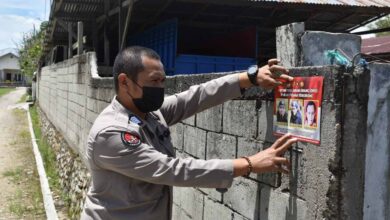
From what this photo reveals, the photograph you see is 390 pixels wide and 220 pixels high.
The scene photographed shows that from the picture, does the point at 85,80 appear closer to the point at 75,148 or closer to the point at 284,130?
the point at 75,148

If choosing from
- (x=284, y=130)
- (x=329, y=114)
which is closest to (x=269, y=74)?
(x=284, y=130)

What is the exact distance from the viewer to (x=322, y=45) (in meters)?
2.58

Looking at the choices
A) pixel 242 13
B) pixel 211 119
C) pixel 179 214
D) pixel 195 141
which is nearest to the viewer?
pixel 211 119

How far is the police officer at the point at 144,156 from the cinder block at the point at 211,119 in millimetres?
647

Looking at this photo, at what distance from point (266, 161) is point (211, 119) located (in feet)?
4.48

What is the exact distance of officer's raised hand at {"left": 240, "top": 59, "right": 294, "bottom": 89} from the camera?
2.57 meters

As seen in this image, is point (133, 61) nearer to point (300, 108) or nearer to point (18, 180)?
point (300, 108)

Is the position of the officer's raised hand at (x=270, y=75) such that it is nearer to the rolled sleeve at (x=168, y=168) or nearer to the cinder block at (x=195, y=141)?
the rolled sleeve at (x=168, y=168)

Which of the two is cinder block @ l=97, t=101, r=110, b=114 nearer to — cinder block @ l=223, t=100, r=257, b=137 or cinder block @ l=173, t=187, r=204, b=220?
cinder block @ l=173, t=187, r=204, b=220

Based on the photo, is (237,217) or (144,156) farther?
(237,217)

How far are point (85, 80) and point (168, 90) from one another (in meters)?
4.93

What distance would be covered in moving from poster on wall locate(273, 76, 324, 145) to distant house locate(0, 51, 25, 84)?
320 ft

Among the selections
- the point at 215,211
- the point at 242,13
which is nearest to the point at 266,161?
the point at 215,211

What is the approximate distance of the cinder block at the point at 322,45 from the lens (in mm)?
2553
